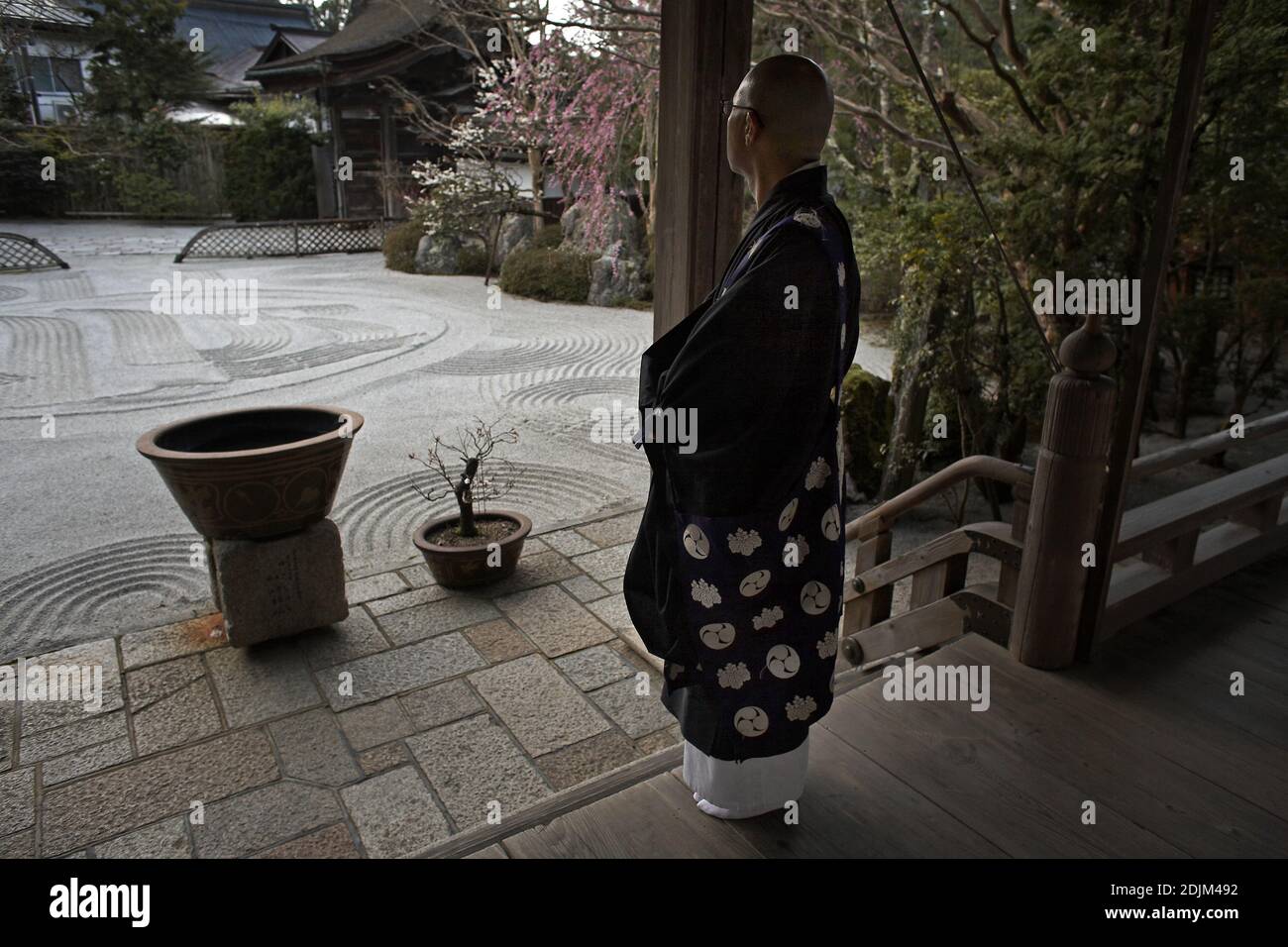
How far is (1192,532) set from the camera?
7.62 ft

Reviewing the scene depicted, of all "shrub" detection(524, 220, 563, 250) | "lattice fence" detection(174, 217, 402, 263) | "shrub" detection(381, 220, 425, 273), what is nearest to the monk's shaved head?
"shrub" detection(524, 220, 563, 250)

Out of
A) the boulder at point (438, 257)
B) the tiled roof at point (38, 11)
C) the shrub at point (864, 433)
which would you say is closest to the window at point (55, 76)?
the tiled roof at point (38, 11)

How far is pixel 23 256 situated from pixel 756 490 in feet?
42.7

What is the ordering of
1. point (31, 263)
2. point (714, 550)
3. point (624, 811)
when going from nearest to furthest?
point (714, 550) → point (624, 811) → point (31, 263)

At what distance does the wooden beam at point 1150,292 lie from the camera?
5.48ft

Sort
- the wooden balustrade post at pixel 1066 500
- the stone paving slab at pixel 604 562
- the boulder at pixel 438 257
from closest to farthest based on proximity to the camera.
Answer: the wooden balustrade post at pixel 1066 500
the stone paving slab at pixel 604 562
the boulder at pixel 438 257

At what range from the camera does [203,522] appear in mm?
2926

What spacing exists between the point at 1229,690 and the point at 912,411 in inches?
119

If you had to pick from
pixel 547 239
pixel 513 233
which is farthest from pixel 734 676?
pixel 513 233

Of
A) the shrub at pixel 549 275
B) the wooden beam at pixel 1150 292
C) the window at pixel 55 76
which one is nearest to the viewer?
the wooden beam at pixel 1150 292

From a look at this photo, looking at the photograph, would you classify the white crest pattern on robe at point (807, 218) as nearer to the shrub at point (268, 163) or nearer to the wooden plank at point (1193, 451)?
the wooden plank at point (1193, 451)
